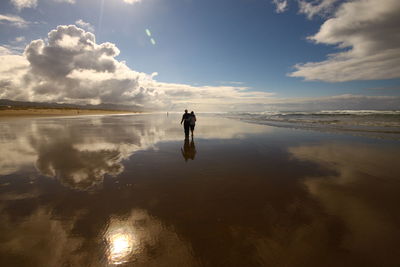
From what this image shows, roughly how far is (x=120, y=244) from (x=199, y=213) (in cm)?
169

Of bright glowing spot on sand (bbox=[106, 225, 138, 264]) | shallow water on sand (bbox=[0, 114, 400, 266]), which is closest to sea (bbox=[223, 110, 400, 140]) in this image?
shallow water on sand (bbox=[0, 114, 400, 266])

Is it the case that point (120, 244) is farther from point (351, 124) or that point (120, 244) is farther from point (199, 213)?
point (351, 124)

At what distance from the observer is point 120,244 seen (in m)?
3.35

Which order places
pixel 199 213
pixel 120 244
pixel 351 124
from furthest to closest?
pixel 351 124 → pixel 199 213 → pixel 120 244

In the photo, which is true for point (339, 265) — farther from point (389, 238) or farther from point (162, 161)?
point (162, 161)

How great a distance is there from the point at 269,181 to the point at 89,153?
8.91 metres

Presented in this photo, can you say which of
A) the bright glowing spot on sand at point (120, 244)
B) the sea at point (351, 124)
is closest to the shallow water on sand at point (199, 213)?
the bright glowing spot on sand at point (120, 244)

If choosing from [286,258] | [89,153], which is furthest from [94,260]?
[89,153]

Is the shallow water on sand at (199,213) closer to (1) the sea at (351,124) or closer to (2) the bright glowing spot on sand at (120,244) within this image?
(2) the bright glowing spot on sand at (120,244)

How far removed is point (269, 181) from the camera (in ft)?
20.5

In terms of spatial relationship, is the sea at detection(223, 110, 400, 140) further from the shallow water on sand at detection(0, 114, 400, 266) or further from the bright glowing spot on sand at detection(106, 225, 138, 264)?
the bright glowing spot on sand at detection(106, 225, 138, 264)

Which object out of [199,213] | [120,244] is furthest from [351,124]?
[120,244]

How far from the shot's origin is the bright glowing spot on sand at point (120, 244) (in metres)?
3.05

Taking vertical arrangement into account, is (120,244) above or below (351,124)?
below
